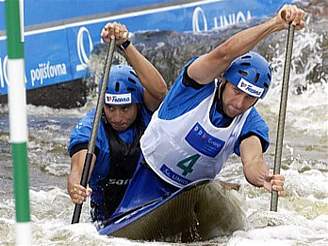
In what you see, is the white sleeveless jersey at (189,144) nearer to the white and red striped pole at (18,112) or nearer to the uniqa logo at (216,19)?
the white and red striped pole at (18,112)

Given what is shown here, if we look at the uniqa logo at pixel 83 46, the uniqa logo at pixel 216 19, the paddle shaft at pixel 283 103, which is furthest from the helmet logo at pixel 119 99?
the uniqa logo at pixel 216 19

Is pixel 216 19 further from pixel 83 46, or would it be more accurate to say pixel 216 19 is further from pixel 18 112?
pixel 18 112

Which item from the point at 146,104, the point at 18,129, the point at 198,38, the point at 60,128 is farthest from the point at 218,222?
the point at 198,38

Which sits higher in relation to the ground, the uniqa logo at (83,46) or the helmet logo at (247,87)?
the helmet logo at (247,87)

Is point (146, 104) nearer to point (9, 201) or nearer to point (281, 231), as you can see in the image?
point (281, 231)

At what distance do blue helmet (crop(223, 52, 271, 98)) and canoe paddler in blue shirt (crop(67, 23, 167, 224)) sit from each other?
2.07ft

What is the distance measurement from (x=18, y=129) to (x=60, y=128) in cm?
727

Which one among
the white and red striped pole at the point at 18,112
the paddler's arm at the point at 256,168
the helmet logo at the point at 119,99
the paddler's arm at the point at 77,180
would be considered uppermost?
the white and red striped pole at the point at 18,112

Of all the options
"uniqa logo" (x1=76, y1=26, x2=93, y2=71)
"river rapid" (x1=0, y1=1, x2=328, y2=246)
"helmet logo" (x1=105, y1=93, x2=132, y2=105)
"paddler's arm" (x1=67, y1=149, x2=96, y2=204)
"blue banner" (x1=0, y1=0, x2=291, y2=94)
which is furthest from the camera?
"uniqa logo" (x1=76, y1=26, x2=93, y2=71)

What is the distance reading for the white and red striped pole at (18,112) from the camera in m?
3.34

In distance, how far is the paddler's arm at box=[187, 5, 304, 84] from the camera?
17.8 ft

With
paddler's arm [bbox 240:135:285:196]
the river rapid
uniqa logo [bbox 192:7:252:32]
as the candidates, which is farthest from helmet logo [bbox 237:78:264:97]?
uniqa logo [bbox 192:7:252:32]

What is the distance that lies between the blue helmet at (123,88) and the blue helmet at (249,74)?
0.73 metres

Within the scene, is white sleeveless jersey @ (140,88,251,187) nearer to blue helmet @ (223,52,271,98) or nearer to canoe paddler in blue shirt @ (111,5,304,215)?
canoe paddler in blue shirt @ (111,5,304,215)
